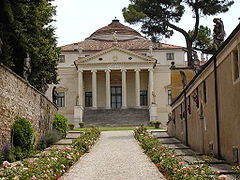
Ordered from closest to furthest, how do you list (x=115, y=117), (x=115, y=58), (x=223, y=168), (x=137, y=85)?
(x=223, y=168)
(x=115, y=117)
(x=137, y=85)
(x=115, y=58)

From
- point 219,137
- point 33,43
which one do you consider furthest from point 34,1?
point 219,137

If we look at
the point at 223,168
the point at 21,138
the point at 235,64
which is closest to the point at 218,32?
the point at 235,64

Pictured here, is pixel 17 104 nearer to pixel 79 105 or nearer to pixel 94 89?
pixel 79 105

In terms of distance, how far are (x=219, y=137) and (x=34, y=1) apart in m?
10.5

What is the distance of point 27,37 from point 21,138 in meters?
7.23

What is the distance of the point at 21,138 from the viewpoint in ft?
49.3

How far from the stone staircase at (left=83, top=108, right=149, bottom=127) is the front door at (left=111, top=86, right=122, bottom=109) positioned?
651 cm

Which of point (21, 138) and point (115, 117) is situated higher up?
point (115, 117)

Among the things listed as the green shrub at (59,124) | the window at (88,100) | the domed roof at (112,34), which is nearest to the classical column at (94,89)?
the window at (88,100)

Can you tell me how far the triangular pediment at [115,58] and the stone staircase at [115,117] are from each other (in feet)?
20.5

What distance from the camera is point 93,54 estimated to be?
2191 inches

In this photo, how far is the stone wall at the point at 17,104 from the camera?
13.4 m

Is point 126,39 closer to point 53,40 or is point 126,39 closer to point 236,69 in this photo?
point 53,40

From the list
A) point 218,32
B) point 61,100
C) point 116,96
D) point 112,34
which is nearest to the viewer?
point 218,32
